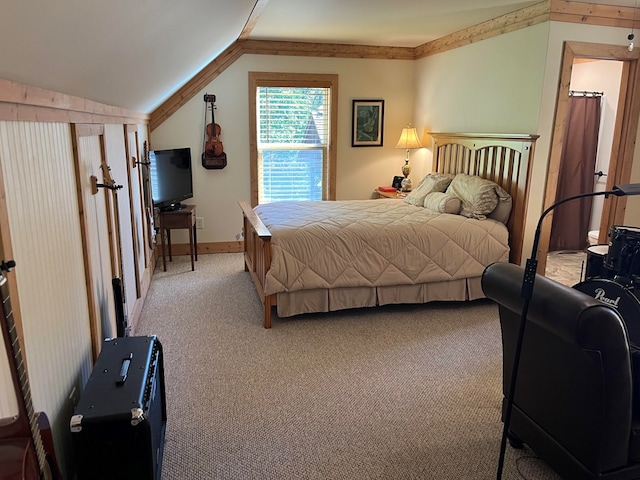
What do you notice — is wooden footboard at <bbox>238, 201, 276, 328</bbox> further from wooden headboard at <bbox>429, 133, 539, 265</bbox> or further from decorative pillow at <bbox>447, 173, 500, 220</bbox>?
wooden headboard at <bbox>429, 133, 539, 265</bbox>

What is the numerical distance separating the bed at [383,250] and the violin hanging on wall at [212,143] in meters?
1.41

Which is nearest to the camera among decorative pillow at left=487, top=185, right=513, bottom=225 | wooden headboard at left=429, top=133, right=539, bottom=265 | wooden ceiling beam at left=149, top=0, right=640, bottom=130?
wooden ceiling beam at left=149, top=0, right=640, bottom=130

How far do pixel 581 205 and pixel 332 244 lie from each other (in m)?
3.77

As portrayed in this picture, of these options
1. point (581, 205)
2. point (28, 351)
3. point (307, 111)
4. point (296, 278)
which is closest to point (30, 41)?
point (28, 351)

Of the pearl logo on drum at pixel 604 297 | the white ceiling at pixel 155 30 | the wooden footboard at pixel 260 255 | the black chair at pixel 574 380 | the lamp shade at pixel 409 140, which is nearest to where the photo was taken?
the white ceiling at pixel 155 30

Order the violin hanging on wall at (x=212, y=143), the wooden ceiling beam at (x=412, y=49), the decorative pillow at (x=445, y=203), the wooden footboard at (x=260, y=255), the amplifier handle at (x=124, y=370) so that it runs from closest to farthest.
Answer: the amplifier handle at (x=124, y=370) → the wooden footboard at (x=260, y=255) → the wooden ceiling beam at (x=412, y=49) → the decorative pillow at (x=445, y=203) → the violin hanging on wall at (x=212, y=143)

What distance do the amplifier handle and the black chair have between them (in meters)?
1.53

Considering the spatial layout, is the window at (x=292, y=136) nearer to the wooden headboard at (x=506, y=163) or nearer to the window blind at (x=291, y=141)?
the window blind at (x=291, y=141)

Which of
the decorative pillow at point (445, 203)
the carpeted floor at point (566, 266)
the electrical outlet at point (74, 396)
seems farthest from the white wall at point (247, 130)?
the electrical outlet at point (74, 396)

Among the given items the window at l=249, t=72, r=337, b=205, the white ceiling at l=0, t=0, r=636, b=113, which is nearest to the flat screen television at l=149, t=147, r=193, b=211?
the window at l=249, t=72, r=337, b=205

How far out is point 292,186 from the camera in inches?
233

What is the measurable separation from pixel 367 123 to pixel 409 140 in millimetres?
595

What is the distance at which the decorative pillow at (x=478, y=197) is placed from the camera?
405 centimetres

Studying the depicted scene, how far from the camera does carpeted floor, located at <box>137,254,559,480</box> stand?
207 centimetres
